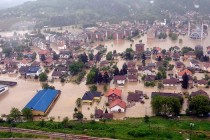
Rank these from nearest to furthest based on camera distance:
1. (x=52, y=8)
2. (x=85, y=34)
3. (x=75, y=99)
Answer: (x=75, y=99) < (x=85, y=34) < (x=52, y=8)

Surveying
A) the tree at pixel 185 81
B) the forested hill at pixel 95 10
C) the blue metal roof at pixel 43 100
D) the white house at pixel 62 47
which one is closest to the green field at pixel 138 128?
the blue metal roof at pixel 43 100

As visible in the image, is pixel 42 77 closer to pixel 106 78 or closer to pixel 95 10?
pixel 106 78

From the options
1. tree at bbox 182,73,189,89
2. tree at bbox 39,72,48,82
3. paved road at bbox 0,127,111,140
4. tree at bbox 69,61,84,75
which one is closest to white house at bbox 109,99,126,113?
paved road at bbox 0,127,111,140

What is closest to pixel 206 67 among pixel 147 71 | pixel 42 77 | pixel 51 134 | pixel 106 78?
pixel 147 71

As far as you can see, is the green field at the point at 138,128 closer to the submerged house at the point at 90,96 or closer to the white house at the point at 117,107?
the white house at the point at 117,107

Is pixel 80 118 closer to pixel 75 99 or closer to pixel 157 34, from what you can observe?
pixel 75 99

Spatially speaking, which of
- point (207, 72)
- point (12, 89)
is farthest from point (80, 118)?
point (207, 72)

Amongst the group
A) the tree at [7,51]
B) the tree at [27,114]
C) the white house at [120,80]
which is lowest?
the tree at [27,114]
